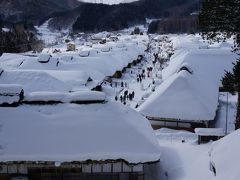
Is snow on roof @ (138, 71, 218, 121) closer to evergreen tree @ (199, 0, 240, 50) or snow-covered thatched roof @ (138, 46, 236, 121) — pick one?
snow-covered thatched roof @ (138, 46, 236, 121)

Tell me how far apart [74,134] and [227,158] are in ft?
16.7

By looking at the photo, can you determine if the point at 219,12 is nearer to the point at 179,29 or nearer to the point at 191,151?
the point at 191,151

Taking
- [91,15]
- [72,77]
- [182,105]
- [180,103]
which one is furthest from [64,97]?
[91,15]

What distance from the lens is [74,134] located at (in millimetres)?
12797

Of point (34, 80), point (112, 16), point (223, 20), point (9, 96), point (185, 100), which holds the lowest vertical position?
point (185, 100)

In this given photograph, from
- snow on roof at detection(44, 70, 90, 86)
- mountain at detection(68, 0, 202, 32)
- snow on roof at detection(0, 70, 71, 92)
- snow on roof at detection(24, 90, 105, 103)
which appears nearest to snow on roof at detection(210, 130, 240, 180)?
snow on roof at detection(24, 90, 105, 103)

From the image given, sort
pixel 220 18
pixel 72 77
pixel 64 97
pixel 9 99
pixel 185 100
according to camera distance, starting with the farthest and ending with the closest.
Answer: pixel 72 77
pixel 185 100
pixel 220 18
pixel 64 97
pixel 9 99

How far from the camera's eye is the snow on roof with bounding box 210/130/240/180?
994 cm

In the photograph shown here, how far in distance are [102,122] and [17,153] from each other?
3.06m

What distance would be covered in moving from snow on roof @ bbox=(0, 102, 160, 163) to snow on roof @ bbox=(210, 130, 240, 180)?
1.98 m

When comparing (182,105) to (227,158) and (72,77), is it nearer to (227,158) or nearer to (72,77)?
(72,77)

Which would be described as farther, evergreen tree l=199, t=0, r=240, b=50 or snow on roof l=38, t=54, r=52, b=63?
snow on roof l=38, t=54, r=52, b=63

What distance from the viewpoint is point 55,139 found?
12.6m

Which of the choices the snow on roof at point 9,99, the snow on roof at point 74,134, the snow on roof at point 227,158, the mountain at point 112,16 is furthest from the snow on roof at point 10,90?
the mountain at point 112,16
